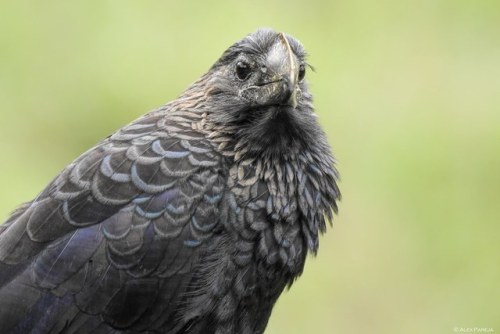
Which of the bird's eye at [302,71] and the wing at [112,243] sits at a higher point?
the bird's eye at [302,71]

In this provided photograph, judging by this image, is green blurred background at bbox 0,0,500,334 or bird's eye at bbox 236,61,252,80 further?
green blurred background at bbox 0,0,500,334

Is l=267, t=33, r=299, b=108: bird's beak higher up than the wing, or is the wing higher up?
l=267, t=33, r=299, b=108: bird's beak

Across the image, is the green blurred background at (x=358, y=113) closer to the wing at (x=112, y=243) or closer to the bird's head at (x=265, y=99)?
the bird's head at (x=265, y=99)

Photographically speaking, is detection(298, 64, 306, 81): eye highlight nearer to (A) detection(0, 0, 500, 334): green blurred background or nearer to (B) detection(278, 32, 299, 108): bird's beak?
(B) detection(278, 32, 299, 108): bird's beak

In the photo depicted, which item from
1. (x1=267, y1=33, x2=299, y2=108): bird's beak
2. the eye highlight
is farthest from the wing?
the eye highlight

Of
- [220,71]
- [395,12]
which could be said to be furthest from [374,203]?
[220,71]

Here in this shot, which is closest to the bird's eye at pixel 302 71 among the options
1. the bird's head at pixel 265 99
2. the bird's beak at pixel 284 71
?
the bird's head at pixel 265 99

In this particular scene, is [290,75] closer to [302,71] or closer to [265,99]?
[265,99]

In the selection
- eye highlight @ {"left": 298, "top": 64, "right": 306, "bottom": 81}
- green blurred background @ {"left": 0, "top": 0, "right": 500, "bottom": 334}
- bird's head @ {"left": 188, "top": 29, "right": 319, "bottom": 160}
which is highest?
green blurred background @ {"left": 0, "top": 0, "right": 500, "bottom": 334}
